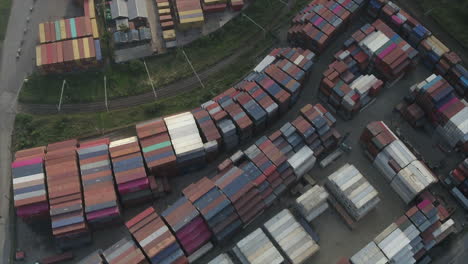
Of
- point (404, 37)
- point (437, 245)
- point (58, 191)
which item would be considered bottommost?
point (437, 245)

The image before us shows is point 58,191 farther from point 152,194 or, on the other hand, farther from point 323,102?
point 323,102

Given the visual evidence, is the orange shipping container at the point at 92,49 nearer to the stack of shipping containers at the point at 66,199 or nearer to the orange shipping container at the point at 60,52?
the orange shipping container at the point at 60,52

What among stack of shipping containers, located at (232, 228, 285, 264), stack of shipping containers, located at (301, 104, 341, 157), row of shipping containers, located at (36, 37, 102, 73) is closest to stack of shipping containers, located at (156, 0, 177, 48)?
row of shipping containers, located at (36, 37, 102, 73)

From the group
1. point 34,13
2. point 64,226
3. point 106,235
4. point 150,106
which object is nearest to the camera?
point 64,226

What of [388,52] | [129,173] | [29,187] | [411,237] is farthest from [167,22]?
[411,237]

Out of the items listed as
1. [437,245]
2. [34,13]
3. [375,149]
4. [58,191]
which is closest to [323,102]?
[375,149]

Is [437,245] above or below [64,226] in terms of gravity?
below

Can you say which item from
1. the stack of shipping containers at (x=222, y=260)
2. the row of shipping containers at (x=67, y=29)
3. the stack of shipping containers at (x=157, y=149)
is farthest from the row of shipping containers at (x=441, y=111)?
the row of shipping containers at (x=67, y=29)

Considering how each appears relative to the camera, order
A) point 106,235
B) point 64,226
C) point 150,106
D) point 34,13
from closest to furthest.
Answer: point 64,226 < point 106,235 < point 150,106 < point 34,13

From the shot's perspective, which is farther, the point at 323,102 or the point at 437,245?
the point at 323,102
